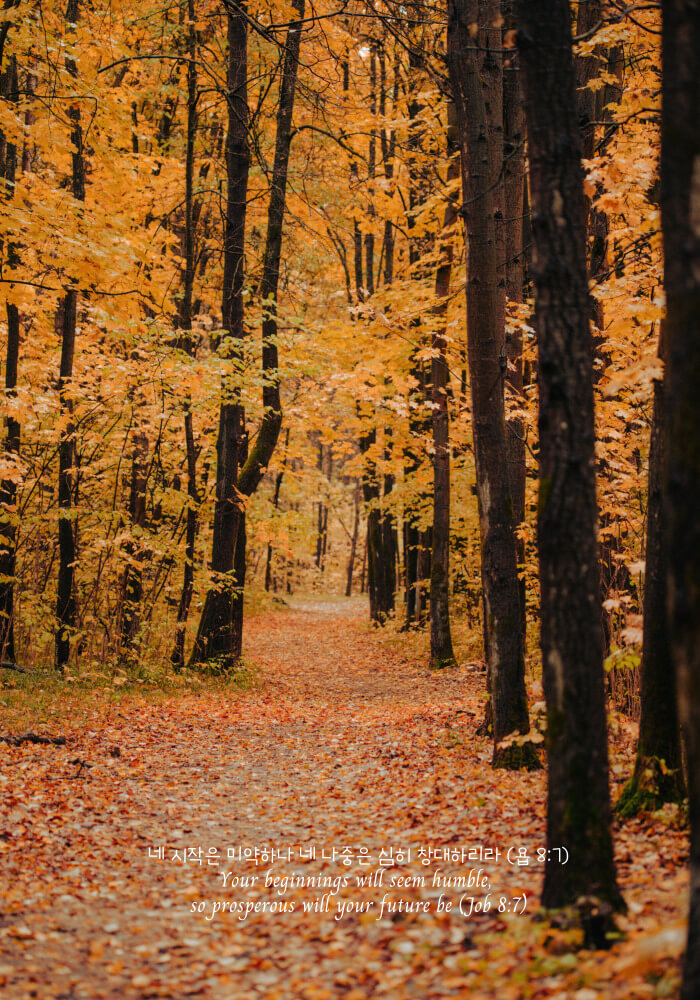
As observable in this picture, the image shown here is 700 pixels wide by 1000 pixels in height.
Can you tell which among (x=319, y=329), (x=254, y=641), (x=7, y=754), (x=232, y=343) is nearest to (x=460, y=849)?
(x=7, y=754)

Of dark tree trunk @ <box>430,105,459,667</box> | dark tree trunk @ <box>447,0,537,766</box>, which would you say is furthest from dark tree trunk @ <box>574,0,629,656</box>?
dark tree trunk @ <box>430,105,459,667</box>

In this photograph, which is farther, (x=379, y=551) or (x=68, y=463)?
(x=379, y=551)

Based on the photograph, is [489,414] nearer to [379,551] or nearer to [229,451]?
[229,451]

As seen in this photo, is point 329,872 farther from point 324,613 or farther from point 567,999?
point 324,613

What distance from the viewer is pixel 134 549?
12.4 meters

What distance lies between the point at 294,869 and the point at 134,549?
858 centimetres

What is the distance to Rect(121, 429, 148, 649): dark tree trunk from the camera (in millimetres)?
12594

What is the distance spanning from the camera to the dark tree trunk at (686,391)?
226 centimetres

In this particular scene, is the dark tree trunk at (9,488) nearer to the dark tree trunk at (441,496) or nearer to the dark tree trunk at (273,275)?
the dark tree trunk at (273,275)

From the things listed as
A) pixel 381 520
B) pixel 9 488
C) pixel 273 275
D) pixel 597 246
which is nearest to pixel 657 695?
pixel 597 246

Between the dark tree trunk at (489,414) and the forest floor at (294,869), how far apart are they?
→ 0.78m

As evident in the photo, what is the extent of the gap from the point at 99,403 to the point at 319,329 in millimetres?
5420

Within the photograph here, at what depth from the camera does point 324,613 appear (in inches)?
1203

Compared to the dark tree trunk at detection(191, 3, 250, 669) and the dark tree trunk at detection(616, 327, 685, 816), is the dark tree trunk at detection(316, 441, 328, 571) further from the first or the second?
the dark tree trunk at detection(616, 327, 685, 816)
